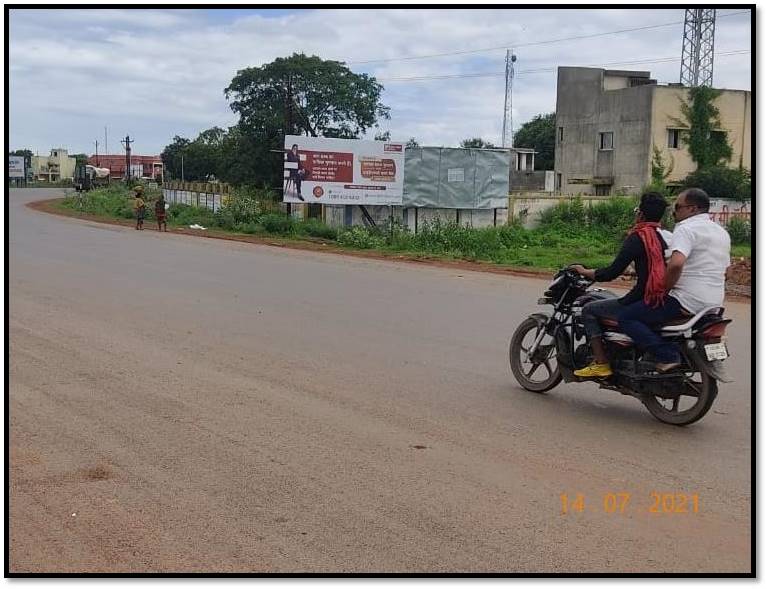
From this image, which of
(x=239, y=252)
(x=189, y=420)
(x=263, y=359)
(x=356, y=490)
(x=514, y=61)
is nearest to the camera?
(x=356, y=490)

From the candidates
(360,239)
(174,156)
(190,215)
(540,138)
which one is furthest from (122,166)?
(360,239)

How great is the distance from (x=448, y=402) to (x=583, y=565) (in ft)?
9.85

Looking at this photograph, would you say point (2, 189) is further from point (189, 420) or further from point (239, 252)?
point (239, 252)

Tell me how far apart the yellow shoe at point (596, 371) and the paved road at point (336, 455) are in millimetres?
294

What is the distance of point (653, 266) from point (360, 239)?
67.0 ft

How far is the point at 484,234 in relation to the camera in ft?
85.3

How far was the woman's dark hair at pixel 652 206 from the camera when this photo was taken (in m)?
6.02

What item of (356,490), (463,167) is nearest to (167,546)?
(356,490)

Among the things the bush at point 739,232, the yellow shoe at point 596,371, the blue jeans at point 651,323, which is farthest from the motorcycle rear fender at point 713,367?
the bush at point 739,232

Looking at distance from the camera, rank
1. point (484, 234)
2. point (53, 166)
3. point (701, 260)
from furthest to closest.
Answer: point (53, 166) < point (484, 234) < point (701, 260)

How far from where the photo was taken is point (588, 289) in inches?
270

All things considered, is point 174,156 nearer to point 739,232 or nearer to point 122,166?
point 122,166

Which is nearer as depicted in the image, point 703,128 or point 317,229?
point 317,229

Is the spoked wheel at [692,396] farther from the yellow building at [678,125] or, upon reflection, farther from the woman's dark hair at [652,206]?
the yellow building at [678,125]
